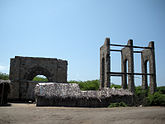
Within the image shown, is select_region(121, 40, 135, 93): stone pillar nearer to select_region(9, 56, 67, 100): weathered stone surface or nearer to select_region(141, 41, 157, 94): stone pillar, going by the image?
select_region(141, 41, 157, 94): stone pillar

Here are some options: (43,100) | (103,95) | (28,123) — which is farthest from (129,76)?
(28,123)

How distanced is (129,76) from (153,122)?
14.7 metres

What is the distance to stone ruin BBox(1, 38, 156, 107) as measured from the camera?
46.1 feet

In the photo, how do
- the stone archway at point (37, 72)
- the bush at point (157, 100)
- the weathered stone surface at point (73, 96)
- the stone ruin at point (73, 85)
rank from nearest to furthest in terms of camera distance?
1. the bush at point (157, 100)
2. the weathered stone surface at point (73, 96)
3. the stone ruin at point (73, 85)
4. the stone archway at point (37, 72)

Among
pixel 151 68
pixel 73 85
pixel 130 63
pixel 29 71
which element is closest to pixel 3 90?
pixel 73 85

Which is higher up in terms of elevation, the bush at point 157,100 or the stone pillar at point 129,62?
the stone pillar at point 129,62

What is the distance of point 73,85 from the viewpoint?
15.2m

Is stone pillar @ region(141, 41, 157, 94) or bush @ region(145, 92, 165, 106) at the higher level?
stone pillar @ region(141, 41, 157, 94)

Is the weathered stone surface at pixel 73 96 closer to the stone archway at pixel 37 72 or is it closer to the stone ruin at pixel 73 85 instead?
the stone ruin at pixel 73 85

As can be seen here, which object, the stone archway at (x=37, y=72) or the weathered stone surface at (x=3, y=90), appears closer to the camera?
the weathered stone surface at (x=3, y=90)

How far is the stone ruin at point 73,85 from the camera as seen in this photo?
46.1ft

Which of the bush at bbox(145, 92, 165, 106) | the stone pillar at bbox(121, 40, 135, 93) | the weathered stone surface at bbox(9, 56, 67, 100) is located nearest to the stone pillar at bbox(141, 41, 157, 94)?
the stone pillar at bbox(121, 40, 135, 93)

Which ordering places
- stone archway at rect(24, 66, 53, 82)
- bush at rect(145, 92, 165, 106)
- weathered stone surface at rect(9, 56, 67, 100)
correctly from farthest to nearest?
stone archway at rect(24, 66, 53, 82)
weathered stone surface at rect(9, 56, 67, 100)
bush at rect(145, 92, 165, 106)

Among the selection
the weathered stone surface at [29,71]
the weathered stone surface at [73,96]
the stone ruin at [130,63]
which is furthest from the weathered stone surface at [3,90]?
the stone ruin at [130,63]
